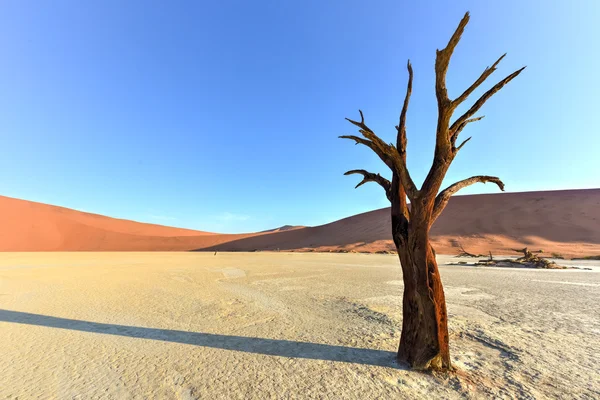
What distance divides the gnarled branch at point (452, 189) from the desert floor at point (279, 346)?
2.15 metres

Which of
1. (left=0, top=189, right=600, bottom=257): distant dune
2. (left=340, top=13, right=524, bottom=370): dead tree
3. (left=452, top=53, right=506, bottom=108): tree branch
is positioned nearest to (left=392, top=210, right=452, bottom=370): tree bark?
(left=340, top=13, right=524, bottom=370): dead tree

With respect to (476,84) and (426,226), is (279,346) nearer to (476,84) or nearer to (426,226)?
(426,226)

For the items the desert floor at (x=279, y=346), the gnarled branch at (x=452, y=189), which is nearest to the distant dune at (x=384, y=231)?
the desert floor at (x=279, y=346)

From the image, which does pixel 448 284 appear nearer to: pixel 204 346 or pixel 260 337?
pixel 260 337

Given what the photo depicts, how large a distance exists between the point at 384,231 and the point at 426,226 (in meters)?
43.0

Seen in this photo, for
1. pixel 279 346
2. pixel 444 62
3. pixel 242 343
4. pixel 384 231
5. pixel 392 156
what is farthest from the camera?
pixel 384 231

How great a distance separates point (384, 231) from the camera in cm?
4522

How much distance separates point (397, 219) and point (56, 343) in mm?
5976

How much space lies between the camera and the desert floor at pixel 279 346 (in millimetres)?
3439

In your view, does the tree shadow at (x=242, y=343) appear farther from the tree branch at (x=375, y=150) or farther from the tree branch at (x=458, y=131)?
the tree branch at (x=458, y=131)

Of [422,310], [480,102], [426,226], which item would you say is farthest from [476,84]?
[422,310]

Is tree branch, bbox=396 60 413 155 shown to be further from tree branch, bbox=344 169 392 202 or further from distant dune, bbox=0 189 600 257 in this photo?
distant dune, bbox=0 189 600 257

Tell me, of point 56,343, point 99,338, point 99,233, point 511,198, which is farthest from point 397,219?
point 99,233

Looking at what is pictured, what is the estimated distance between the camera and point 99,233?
191 ft
